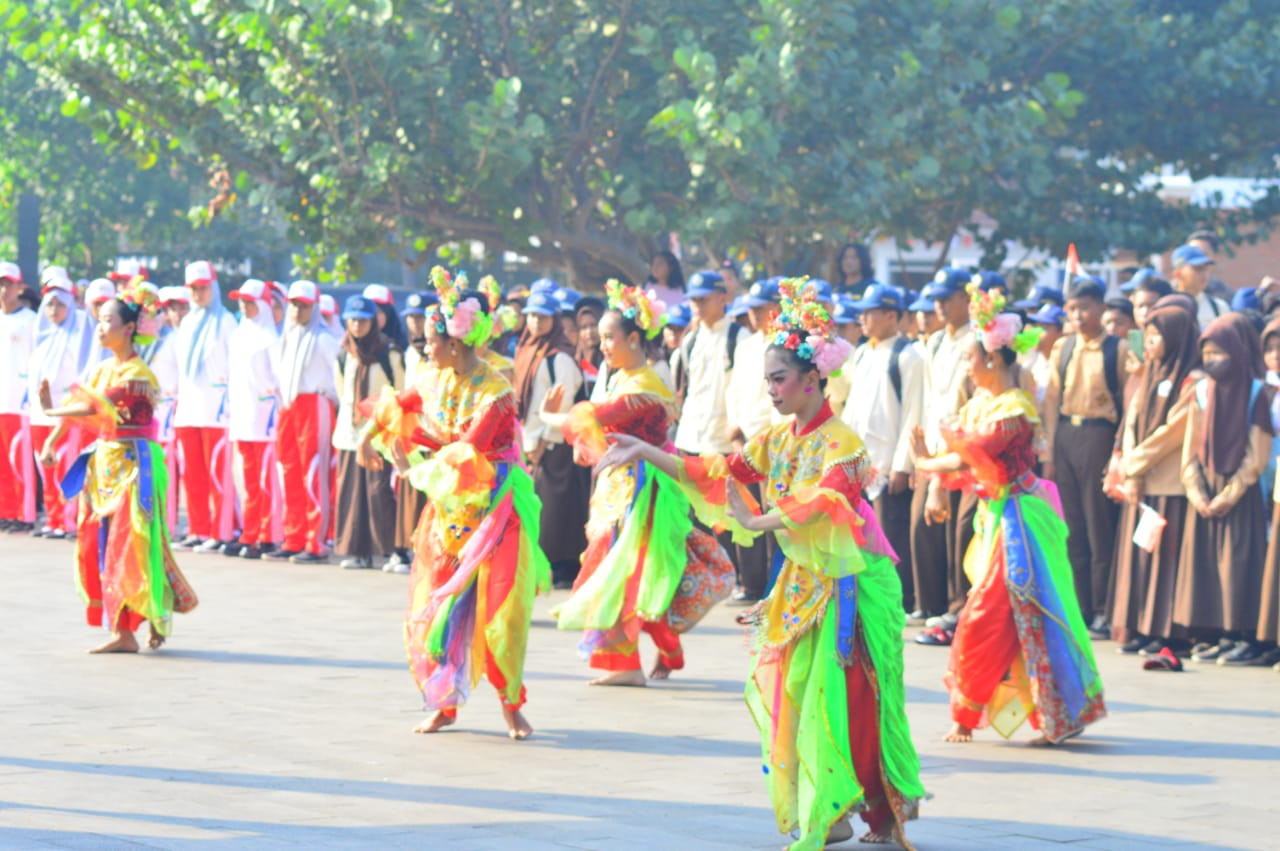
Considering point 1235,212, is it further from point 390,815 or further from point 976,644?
point 390,815

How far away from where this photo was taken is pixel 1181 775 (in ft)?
27.4

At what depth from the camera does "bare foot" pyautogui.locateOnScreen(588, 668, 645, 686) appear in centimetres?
1067

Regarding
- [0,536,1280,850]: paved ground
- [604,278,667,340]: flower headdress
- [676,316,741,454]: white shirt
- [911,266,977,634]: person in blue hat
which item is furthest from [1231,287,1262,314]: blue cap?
[604,278,667,340]: flower headdress

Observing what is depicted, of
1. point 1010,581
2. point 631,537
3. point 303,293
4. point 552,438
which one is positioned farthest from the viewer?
point 303,293

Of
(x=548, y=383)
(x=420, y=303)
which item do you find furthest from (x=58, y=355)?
(x=548, y=383)

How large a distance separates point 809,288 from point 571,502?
7992mm

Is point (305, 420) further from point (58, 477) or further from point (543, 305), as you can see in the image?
point (58, 477)

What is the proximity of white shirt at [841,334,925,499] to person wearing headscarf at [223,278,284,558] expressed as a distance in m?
5.27

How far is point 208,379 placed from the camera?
16531 mm

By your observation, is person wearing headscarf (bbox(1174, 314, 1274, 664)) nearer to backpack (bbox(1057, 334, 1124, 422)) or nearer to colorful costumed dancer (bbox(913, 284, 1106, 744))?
backpack (bbox(1057, 334, 1124, 422))

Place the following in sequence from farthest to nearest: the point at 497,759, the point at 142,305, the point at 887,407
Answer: the point at 887,407 → the point at 142,305 → the point at 497,759

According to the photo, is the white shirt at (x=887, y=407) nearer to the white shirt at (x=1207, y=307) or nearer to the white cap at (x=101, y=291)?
the white shirt at (x=1207, y=307)

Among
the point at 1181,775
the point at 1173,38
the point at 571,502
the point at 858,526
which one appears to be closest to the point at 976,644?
the point at 1181,775

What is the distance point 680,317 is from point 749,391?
1.93 m
